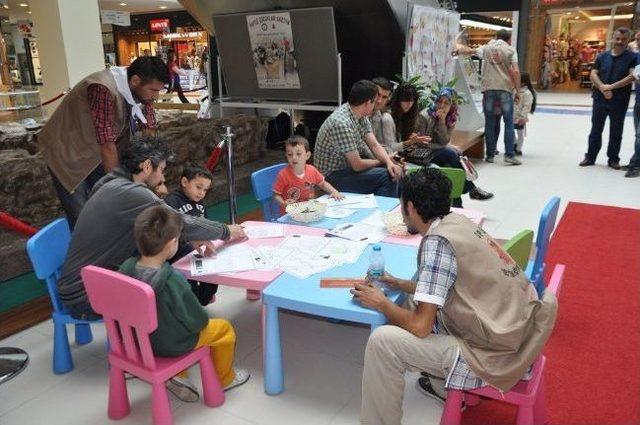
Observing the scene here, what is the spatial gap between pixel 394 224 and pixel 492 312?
1.11 meters

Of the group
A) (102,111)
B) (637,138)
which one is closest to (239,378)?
(102,111)

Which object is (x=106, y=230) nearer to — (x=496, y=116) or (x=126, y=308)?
(x=126, y=308)

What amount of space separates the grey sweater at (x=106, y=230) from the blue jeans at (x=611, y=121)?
5.92 m

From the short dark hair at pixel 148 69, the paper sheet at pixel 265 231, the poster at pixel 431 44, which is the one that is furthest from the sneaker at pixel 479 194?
the short dark hair at pixel 148 69

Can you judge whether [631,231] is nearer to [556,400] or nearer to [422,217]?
[556,400]

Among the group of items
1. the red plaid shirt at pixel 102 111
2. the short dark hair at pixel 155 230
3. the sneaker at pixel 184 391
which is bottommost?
the sneaker at pixel 184 391

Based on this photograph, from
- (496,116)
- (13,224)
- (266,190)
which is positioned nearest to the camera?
(13,224)

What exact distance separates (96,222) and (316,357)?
1308 millimetres

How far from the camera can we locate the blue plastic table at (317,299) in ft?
6.75

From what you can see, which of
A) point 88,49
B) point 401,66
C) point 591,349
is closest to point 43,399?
point 591,349

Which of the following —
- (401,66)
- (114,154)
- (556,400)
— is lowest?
(556,400)

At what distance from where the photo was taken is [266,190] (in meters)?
3.65

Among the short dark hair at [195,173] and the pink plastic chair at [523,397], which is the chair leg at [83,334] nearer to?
the short dark hair at [195,173]

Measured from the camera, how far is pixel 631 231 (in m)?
4.53
